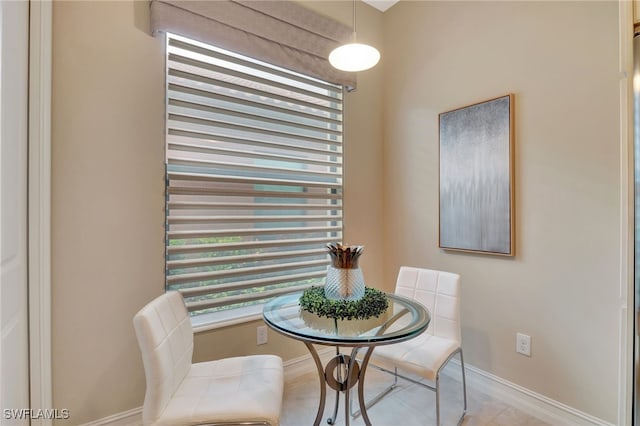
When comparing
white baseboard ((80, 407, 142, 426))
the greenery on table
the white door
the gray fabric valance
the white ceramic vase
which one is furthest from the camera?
the gray fabric valance

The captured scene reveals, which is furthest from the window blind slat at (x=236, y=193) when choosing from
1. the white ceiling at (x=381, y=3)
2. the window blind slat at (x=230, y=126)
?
the white ceiling at (x=381, y=3)

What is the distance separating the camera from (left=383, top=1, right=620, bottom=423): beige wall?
5.37 ft

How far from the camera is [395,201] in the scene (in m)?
2.72

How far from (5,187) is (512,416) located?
2.75 m

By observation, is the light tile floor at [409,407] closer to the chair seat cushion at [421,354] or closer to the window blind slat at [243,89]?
the chair seat cushion at [421,354]

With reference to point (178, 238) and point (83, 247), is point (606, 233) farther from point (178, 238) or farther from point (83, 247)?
point (83, 247)

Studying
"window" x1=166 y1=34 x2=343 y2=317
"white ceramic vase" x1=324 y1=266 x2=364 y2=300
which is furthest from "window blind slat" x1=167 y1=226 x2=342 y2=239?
"white ceramic vase" x1=324 y1=266 x2=364 y2=300

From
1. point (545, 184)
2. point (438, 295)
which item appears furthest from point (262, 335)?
point (545, 184)

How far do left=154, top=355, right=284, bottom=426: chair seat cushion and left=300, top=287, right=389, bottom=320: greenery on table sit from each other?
1.15 ft

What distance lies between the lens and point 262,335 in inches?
84.9

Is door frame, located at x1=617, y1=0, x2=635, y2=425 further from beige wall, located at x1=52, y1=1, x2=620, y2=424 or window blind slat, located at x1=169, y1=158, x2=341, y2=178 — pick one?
window blind slat, located at x1=169, y1=158, x2=341, y2=178

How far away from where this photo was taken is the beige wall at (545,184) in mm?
1636

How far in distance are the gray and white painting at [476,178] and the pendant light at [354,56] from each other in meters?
0.92

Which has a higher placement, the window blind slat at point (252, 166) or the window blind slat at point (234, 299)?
the window blind slat at point (252, 166)
